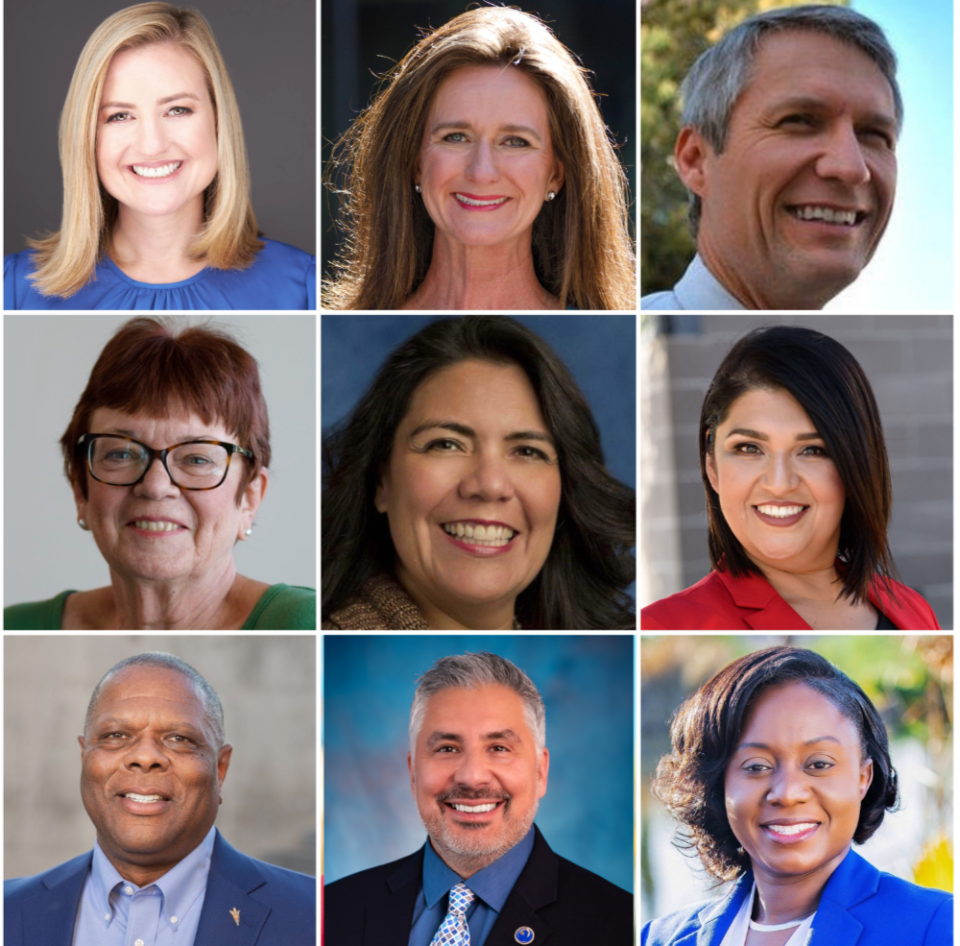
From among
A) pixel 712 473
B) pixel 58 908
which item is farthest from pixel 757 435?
pixel 58 908

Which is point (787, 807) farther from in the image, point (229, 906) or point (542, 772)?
point (229, 906)

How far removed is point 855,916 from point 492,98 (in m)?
2.10

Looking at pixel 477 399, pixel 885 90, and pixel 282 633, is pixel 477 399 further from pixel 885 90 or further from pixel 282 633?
pixel 885 90

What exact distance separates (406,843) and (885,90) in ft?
7.00

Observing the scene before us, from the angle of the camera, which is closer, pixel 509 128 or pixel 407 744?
pixel 509 128

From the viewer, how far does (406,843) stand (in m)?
2.80

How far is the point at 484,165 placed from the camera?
2.73 metres

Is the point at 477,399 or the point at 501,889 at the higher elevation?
the point at 477,399

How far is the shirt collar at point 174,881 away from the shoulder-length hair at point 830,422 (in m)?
1.42

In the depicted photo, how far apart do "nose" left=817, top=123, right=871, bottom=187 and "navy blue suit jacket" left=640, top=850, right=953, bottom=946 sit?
5.28ft

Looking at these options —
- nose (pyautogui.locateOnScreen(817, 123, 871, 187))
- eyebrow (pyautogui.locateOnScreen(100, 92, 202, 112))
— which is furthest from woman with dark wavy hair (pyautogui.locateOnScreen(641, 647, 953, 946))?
eyebrow (pyautogui.locateOnScreen(100, 92, 202, 112))

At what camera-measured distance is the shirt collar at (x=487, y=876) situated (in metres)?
2.75

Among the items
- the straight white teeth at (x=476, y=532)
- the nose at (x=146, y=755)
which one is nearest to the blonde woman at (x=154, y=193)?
the straight white teeth at (x=476, y=532)

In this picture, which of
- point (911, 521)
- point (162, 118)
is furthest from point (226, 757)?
point (911, 521)
